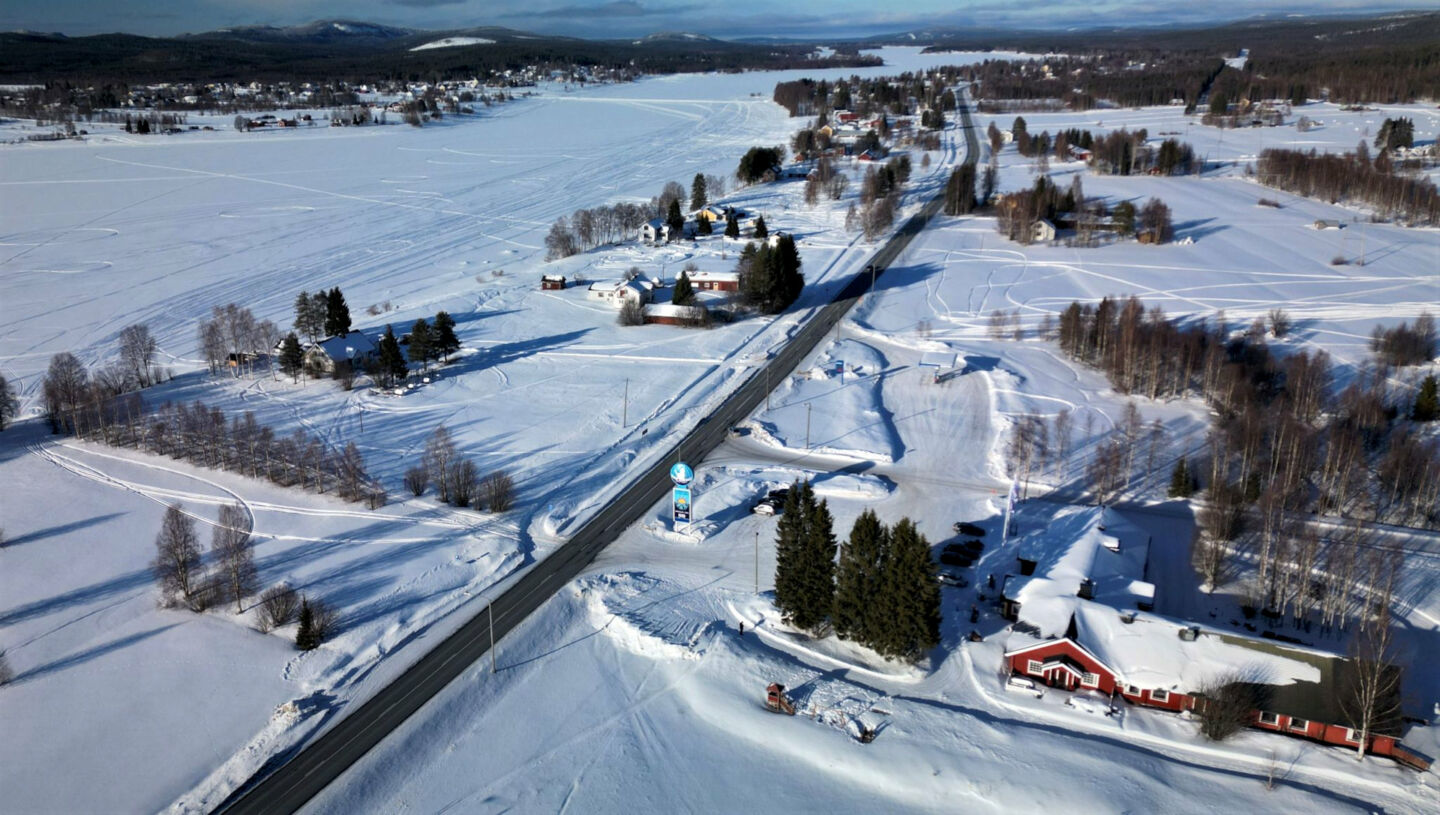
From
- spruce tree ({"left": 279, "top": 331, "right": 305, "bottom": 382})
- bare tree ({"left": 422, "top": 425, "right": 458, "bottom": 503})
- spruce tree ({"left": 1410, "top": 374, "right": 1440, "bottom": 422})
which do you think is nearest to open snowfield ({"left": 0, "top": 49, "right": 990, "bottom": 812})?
spruce tree ({"left": 279, "top": 331, "right": 305, "bottom": 382})

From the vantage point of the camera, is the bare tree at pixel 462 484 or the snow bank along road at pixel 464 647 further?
the bare tree at pixel 462 484

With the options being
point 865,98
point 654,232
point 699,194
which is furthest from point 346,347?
point 865,98

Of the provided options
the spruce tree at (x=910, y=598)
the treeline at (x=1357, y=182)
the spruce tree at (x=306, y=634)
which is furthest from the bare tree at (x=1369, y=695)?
the treeline at (x=1357, y=182)

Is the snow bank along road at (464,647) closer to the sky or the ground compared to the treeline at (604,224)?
closer to the ground

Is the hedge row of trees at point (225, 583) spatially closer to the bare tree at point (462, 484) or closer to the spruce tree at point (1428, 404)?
the bare tree at point (462, 484)

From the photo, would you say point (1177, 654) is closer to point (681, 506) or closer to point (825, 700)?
point (825, 700)

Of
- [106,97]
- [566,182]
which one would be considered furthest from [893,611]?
[106,97]

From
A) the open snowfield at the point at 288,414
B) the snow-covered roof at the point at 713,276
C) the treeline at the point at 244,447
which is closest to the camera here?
the open snowfield at the point at 288,414

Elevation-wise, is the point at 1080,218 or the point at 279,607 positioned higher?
the point at 1080,218
